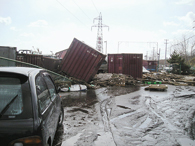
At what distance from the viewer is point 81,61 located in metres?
12.7

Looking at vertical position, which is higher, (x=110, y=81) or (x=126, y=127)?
(x=110, y=81)

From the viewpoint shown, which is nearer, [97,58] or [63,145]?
[63,145]

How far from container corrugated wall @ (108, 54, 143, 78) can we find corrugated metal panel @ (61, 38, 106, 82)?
21.8 feet

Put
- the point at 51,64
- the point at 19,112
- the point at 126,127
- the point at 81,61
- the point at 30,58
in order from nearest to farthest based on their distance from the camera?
the point at 19,112
the point at 126,127
the point at 30,58
the point at 51,64
the point at 81,61

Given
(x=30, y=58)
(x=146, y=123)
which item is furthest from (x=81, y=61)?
(x=146, y=123)

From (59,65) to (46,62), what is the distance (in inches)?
60.2

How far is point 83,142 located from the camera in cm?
354

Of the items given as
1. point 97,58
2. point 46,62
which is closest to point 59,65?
point 46,62

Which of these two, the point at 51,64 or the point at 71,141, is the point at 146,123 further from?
the point at 51,64

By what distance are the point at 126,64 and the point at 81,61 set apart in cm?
749

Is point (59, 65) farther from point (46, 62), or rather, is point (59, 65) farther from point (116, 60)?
point (116, 60)

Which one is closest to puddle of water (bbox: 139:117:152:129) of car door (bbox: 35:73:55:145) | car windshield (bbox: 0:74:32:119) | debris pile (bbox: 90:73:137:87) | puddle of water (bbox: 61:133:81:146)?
puddle of water (bbox: 61:133:81:146)

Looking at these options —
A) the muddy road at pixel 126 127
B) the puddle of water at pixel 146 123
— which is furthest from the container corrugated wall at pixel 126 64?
the puddle of water at pixel 146 123

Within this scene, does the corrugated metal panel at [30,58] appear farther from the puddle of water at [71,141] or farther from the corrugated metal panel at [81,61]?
the puddle of water at [71,141]
